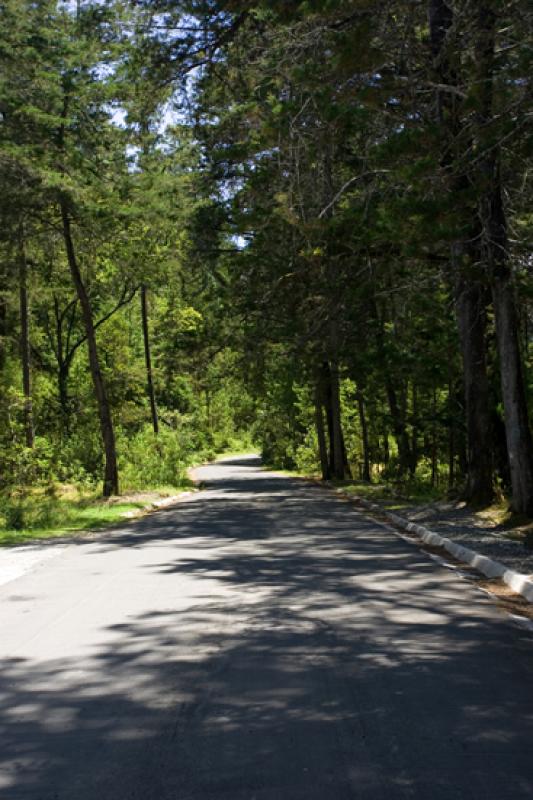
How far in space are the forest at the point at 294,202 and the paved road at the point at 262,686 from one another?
233 inches

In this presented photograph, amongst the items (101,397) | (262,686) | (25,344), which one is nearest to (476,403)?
(101,397)

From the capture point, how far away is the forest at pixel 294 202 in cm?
1218

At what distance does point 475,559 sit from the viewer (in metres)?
11.0

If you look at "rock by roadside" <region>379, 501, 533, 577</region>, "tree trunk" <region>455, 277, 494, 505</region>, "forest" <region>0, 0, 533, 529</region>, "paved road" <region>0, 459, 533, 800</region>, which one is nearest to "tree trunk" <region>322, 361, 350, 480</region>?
"forest" <region>0, 0, 533, 529</region>

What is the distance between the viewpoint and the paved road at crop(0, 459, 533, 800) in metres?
4.07

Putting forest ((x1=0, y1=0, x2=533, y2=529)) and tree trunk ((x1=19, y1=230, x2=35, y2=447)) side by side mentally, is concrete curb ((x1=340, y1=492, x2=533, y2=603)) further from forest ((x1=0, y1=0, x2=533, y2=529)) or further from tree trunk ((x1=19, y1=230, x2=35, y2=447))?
tree trunk ((x1=19, y1=230, x2=35, y2=447))

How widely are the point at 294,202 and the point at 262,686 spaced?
1206cm

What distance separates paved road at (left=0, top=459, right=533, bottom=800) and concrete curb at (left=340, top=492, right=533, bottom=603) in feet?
1.73

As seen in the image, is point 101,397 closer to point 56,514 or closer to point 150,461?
point 56,514

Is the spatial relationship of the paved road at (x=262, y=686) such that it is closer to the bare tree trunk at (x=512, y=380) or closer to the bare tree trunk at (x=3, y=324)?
the bare tree trunk at (x=512, y=380)

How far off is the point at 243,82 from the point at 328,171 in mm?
4152

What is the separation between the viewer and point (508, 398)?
47.6 feet

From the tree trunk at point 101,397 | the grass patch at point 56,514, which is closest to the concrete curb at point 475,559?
the grass patch at point 56,514

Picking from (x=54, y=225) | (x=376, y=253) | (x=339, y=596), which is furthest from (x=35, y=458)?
(x=339, y=596)
